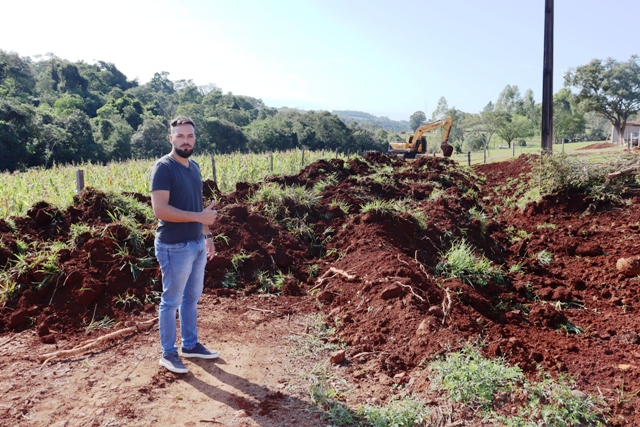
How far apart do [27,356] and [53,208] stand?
293 cm

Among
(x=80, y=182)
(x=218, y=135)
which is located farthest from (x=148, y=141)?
(x=80, y=182)

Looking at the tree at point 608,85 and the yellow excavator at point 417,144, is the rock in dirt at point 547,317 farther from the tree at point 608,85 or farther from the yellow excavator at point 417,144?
the tree at point 608,85

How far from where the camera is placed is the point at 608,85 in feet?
125

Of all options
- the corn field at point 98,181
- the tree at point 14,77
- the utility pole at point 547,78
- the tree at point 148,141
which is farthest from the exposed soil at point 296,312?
the tree at point 14,77

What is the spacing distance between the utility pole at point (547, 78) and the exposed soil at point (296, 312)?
4985 millimetres

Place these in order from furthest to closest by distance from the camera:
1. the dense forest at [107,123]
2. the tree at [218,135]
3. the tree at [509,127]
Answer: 1. the tree at [509,127]
2. the tree at [218,135]
3. the dense forest at [107,123]

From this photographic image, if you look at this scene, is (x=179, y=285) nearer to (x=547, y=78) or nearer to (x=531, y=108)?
(x=547, y=78)

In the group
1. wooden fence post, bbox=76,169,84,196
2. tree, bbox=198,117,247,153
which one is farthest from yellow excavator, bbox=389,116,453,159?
wooden fence post, bbox=76,169,84,196

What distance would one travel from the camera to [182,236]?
3350mm

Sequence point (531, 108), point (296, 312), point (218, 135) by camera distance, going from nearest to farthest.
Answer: point (296, 312)
point (218, 135)
point (531, 108)

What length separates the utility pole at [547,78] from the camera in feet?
40.5

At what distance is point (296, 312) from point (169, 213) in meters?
2.19

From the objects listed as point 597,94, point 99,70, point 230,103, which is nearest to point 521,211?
point 597,94

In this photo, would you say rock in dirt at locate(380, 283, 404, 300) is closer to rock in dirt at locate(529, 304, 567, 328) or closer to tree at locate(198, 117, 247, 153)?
rock in dirt at locate(529, 304, 567, 328)
